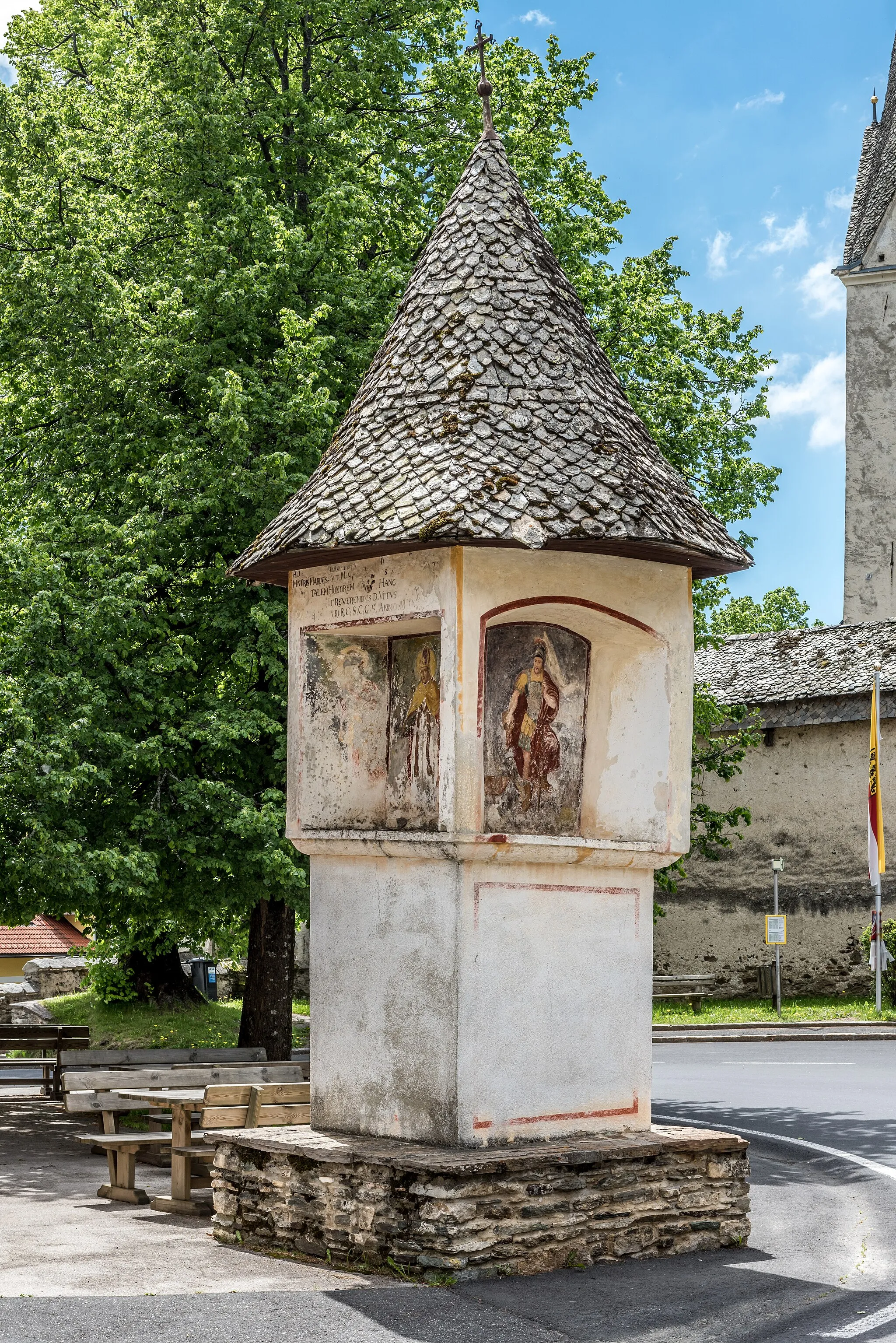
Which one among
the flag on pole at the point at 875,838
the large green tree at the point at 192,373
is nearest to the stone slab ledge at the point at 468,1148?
the large green tree at the point at 192,373

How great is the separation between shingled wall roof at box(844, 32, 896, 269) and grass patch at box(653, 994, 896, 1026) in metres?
20.6

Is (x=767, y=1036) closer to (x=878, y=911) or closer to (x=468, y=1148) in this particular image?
(x=878, y=911)

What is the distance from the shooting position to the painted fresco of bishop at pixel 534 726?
381 inches

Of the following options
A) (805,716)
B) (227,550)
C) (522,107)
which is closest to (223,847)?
(227,550)

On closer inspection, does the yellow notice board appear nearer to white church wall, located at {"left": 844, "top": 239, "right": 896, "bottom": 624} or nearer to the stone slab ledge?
white church wall, located at {"left": 844, "top": 239, "right": 896, "bottom": 624}

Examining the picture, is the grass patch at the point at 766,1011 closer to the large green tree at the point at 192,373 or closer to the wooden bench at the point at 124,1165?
the large green tree at the point at 192,373

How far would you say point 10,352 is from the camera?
15.7m

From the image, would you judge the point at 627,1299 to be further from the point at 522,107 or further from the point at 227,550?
the point at 522,107

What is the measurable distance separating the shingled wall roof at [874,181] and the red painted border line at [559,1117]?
120 ft

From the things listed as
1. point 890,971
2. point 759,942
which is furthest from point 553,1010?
point 759,942

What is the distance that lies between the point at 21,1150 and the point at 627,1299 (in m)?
7.49

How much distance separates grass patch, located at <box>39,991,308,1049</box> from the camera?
2291 cm

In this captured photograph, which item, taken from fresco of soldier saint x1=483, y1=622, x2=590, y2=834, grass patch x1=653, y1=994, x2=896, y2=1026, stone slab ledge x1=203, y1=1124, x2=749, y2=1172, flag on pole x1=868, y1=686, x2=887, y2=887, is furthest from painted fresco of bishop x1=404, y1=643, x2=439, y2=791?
flag on pole x1=868, y1=686, x2=887, y2=887

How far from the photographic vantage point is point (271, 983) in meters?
16.6
